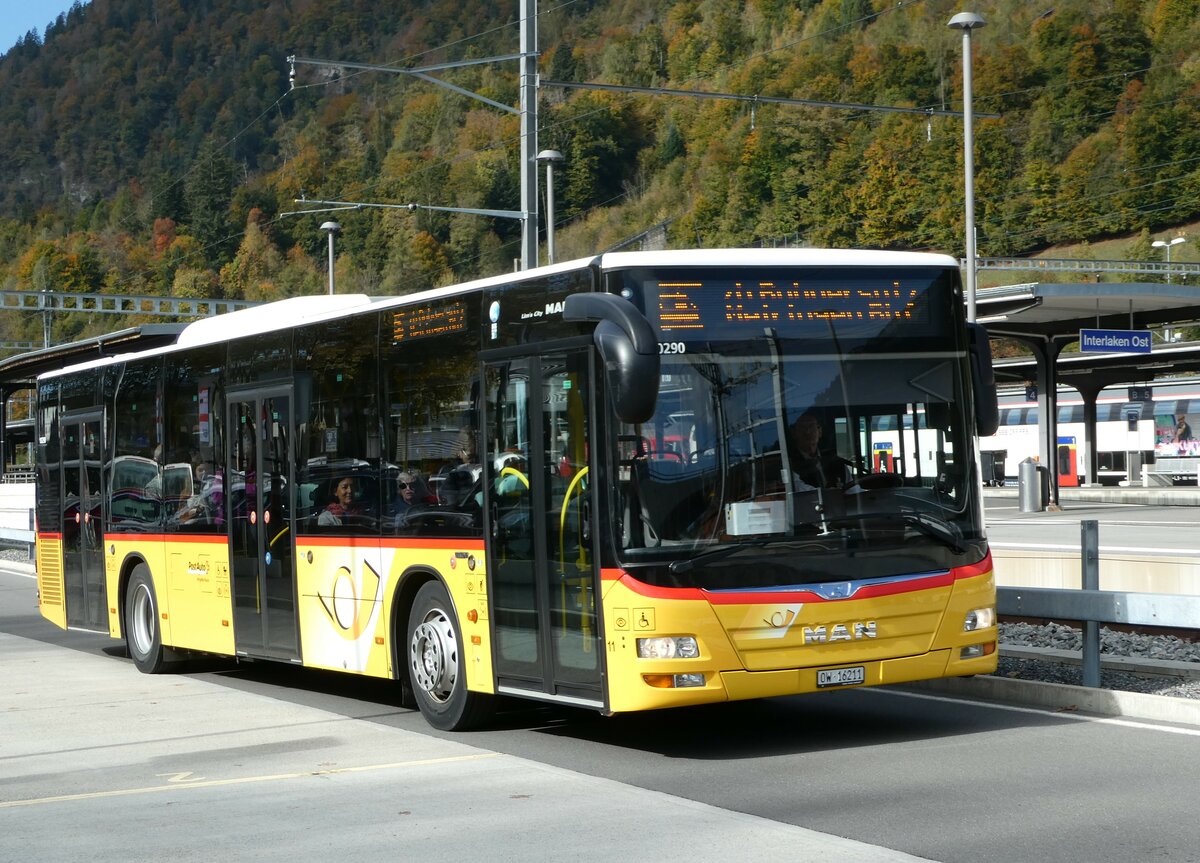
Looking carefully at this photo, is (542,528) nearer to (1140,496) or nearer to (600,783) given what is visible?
(600,783)

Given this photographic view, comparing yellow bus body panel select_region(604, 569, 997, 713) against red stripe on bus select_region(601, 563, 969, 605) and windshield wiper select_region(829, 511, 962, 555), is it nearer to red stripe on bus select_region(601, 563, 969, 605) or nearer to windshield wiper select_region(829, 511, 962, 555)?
red stripe on bus select_region(601, 563, 969, 605)

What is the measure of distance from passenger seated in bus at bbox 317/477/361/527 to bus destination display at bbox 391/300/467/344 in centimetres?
121

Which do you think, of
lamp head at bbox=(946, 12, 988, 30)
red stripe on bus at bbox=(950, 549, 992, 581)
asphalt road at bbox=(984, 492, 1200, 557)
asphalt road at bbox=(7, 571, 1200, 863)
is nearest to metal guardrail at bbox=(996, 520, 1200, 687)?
asphalt road at bbox=(7, 571, 1200, 863)

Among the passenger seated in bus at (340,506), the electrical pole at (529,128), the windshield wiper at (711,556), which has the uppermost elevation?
the electrical pole at (529,128)

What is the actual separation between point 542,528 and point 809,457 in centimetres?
162

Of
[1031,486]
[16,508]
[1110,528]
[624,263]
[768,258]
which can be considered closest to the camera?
[624,263]

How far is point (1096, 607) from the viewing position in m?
11.1

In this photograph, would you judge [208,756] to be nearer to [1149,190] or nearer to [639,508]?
[639,508]

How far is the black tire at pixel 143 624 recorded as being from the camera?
1554cm

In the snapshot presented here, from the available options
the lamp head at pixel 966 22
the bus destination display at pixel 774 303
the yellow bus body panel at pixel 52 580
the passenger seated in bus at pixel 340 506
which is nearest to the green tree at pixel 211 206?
the lamp head at pixel 966 22

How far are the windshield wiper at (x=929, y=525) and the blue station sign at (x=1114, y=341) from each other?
29.7m

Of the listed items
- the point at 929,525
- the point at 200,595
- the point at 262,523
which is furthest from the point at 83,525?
the point at 929,525

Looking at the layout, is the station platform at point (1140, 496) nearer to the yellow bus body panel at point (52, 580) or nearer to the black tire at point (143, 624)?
the yellow bus body panel at point (52, 580)

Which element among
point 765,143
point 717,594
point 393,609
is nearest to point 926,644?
point 717,594
